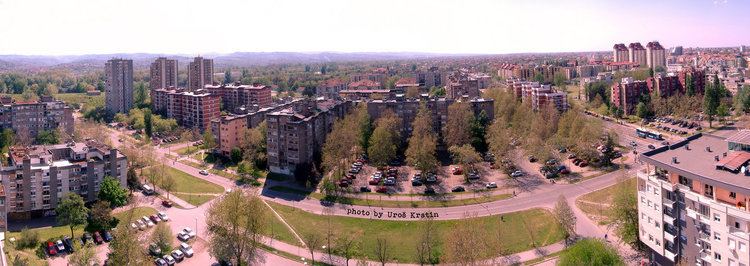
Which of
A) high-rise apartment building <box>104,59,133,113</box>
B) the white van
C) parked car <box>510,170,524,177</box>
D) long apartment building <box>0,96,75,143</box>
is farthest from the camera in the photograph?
high-rise apartment building <box>104,59,133,113</box>

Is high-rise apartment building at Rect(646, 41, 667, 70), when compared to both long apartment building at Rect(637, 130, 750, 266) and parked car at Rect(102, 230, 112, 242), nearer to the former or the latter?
long apartment building at Rect(637, 130, 750, 266)

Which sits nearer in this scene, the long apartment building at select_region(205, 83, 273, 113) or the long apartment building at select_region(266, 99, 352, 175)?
Result: the long apartment building at select_region(266, 99, 352, 175)

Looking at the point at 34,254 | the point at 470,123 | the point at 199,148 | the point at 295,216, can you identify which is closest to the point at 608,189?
the point at 470,123

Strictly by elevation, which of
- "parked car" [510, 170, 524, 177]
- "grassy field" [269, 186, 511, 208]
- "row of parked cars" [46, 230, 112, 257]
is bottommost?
"row of parked cars" [46, 230, 112, 257]

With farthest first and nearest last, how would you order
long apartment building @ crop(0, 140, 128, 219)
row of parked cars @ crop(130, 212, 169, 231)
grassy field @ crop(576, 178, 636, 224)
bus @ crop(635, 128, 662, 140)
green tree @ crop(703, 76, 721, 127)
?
green tree @ crop(703, 76, 721, 127), bus @ crop(635, 128, 662, 140), long apartment building @ crop(0, 140, 128, 219), row of parked cars @ crop(130, 212, 169, 231), grassy field @ crop(576, 178, 636, 224)

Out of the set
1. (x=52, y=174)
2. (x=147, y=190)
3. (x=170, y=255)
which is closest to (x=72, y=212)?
(x=52, y=174)

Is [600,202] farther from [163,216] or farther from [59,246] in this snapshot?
[59,246]

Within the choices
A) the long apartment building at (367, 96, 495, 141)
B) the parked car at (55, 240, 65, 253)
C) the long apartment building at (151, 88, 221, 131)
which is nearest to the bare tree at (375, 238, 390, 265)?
the parked car at (55, 240, 65, 253)
